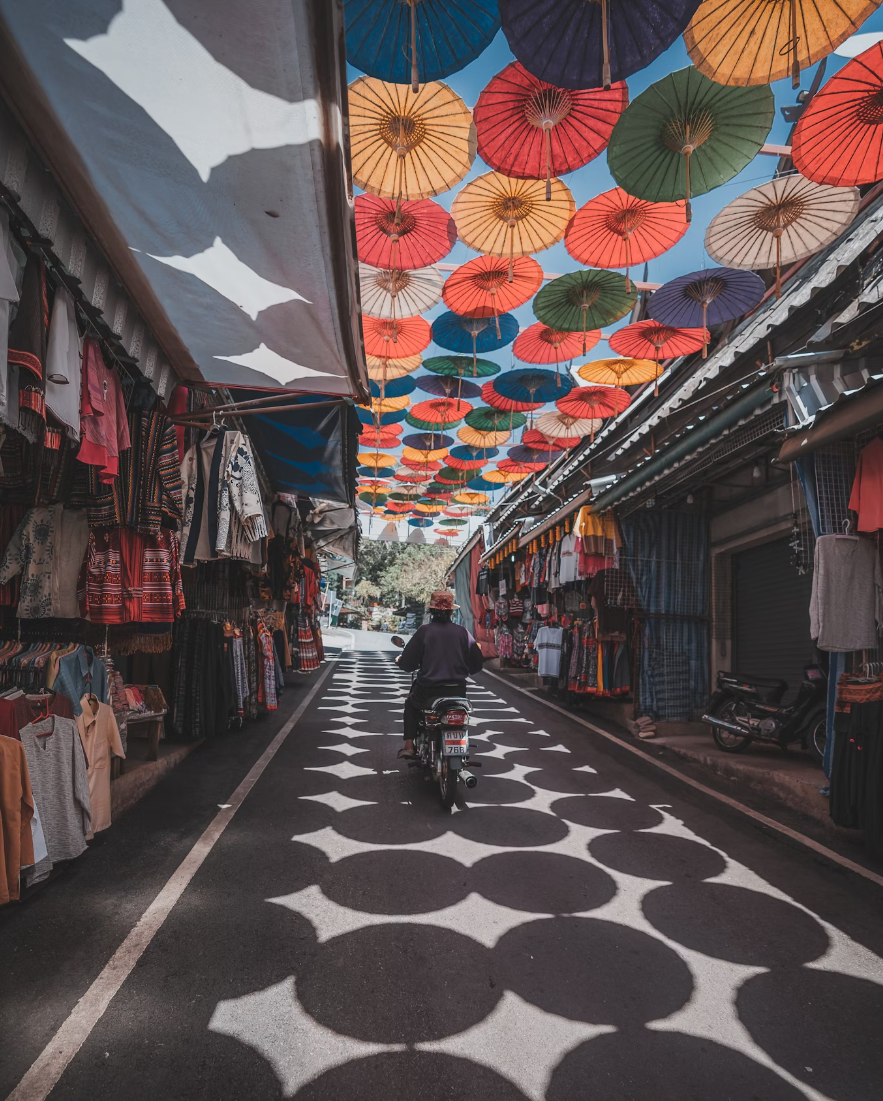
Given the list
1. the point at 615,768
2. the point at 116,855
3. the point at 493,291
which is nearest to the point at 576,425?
the point at 493,291

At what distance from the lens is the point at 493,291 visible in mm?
6750

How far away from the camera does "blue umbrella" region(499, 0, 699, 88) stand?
3.33 metres

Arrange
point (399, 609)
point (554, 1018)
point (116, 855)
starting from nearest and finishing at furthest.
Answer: point (554, 1018)
point (116, 855)
point (399, 609)

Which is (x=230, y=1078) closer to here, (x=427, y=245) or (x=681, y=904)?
(x=681, y=904)

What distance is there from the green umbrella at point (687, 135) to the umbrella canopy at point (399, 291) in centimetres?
277

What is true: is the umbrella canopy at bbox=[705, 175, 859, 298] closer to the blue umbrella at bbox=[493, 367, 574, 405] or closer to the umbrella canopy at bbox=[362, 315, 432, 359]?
the blue umbrella at bbox=[493, 367, 574, 405]

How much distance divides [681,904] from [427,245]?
5.82 metres

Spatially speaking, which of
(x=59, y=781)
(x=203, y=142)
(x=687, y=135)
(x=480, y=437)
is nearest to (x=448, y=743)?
(x=59, y=781)

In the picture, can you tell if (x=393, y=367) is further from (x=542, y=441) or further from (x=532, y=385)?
(x=542, y=441)

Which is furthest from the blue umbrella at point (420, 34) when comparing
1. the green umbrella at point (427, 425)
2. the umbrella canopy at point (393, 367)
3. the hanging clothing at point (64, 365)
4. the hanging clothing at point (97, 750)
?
the green umbrella at point (427, 425)

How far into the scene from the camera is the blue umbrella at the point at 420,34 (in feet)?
11.5

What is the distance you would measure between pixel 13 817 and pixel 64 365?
2.22 m

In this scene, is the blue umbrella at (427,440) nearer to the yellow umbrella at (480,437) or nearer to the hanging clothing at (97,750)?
the yellow umbrella at (480,437)

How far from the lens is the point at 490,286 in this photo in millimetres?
6727
